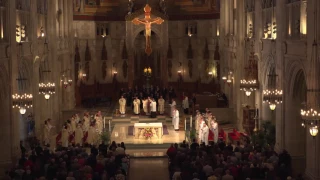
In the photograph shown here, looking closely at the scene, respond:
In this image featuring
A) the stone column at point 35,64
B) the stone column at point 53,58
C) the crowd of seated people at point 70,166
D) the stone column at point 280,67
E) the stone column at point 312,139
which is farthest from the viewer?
the stone column at point 53,58

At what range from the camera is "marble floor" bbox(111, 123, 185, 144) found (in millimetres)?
41938

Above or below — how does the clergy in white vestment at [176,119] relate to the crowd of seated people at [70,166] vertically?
above

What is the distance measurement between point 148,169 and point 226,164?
→ 23.8 ft

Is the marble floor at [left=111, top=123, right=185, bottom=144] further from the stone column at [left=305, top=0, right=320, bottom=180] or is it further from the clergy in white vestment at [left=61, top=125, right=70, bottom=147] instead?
the stone column at [left=305, top=0, right=320, bottom=180]

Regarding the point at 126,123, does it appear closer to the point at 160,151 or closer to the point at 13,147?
the point at 160,151

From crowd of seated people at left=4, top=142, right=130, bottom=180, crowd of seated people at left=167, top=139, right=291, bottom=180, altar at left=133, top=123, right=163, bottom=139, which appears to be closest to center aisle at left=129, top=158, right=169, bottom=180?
crowd of seated people at left=167, top=139, right=291, bottom=180

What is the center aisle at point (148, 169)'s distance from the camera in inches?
1264

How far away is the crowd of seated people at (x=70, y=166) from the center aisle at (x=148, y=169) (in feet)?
5.20

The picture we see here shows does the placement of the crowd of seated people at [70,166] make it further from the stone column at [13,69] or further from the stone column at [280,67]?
the stone column at [280,67]

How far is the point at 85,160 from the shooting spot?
29078mm

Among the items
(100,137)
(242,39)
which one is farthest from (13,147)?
(242,39)

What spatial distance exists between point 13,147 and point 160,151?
969cm

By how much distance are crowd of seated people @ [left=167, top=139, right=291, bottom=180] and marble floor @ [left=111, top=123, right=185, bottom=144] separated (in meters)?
9.41

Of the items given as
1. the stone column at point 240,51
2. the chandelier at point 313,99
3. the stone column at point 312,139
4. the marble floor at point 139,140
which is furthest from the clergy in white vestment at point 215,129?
the chandelier at point 313,99
